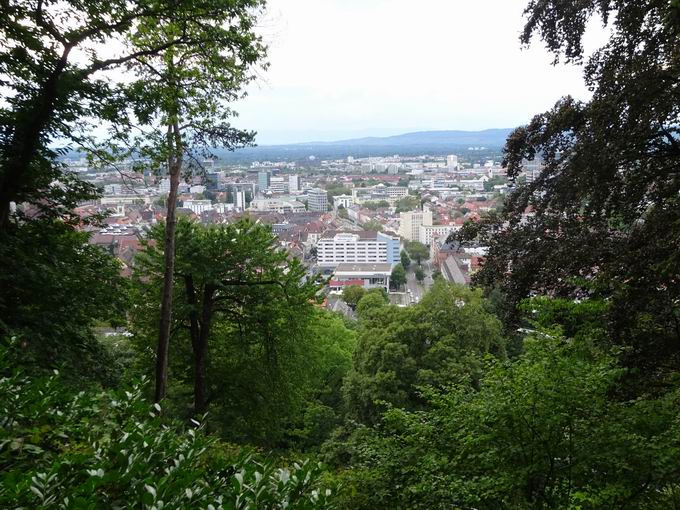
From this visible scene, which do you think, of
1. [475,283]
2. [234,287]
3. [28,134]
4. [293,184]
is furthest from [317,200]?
[28,134]

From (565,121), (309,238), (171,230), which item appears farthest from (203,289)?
(309,238)

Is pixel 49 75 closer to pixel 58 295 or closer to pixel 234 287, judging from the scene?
pixel 58 295

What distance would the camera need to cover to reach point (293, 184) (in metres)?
179

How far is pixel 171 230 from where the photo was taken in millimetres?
8430

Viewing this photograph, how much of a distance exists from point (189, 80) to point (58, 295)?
3152mm

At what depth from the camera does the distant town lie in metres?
52.5

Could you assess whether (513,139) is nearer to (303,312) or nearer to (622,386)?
(622,386)

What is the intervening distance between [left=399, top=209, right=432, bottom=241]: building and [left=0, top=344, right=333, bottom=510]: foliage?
107 metres

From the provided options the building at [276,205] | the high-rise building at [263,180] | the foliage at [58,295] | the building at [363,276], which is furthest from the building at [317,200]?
the foliage at [58,295]

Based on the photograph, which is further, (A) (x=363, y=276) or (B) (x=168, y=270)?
(A) (x=363, y=276)

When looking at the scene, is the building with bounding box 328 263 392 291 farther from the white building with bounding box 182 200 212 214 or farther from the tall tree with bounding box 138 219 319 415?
the tall tree with bounding box 138 219 319 415

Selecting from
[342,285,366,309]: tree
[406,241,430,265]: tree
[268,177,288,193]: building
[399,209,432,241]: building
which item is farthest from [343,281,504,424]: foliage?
[268,177,288,193]: building

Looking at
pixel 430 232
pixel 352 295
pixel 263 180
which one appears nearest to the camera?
pixel 352 295

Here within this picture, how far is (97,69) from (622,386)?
643 cm
